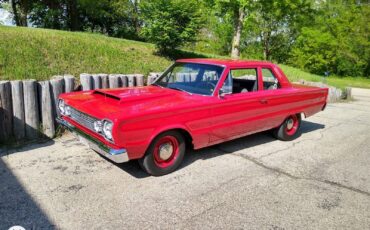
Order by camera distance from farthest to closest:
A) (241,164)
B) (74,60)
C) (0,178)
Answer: (74,60)
(241,164)
(0,178)

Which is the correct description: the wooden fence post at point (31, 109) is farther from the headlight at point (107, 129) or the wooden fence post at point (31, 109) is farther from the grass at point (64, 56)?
the headlight at point (107, 129)

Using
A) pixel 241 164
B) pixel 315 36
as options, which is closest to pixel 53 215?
pixel 241 164

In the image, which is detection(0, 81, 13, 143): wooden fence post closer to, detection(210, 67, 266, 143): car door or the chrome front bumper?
the chrome front bumper

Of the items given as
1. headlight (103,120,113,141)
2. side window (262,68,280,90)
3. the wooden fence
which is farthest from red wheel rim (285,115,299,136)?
the wooden fence

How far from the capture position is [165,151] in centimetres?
461

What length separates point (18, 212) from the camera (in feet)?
11.5

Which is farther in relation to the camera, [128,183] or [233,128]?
[233,128]

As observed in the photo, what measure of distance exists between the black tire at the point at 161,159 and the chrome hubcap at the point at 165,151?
0.10 ft

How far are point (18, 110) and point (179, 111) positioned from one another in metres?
3.16

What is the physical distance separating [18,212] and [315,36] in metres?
30.4

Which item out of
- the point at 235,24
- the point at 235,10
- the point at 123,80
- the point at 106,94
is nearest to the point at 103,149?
the point at 106,94

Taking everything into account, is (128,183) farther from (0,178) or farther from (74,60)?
(74,60)

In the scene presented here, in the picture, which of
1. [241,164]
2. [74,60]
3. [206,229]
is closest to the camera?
[206,229]

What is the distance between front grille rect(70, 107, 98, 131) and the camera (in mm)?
4305
